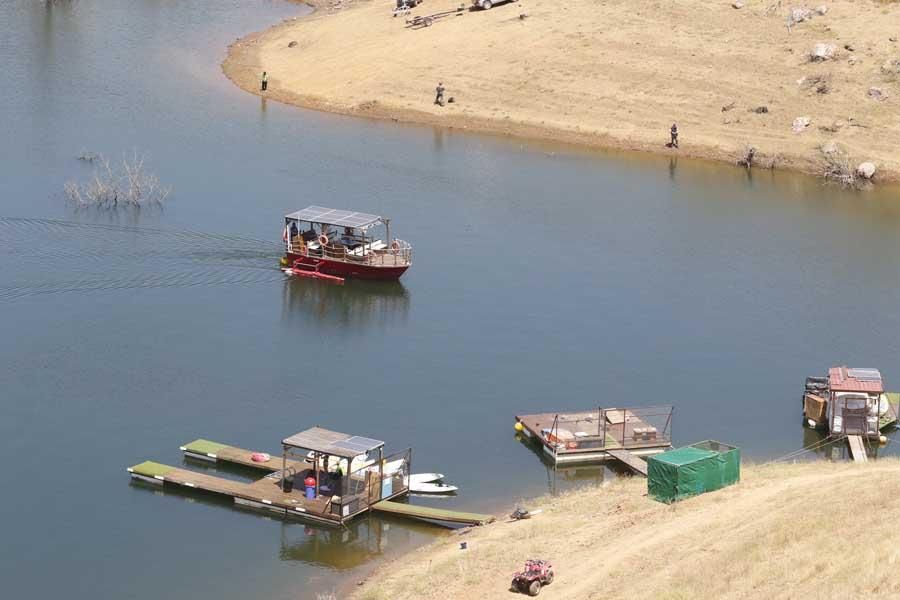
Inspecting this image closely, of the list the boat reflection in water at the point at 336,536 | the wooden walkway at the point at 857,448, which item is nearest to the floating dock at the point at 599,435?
the wooden walkway at the point at 857,448

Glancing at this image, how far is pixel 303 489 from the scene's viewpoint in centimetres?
5766

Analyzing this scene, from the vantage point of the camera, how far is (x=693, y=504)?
172 feet

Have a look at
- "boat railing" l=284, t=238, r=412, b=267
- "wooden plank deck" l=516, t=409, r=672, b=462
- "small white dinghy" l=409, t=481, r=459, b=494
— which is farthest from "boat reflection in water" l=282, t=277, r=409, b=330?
"small white dinghy" l=409, t=481, r=459, b=494

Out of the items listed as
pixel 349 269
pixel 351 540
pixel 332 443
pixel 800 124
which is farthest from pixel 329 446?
pixel 800 124

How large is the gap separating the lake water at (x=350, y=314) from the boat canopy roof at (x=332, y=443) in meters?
2.92

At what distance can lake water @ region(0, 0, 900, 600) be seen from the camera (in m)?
56.2

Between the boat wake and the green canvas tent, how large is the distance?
36.1m

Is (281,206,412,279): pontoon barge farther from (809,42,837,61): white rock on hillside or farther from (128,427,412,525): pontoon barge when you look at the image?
(809,42,837,61): white rock on hillside

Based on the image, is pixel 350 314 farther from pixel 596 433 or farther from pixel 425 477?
pixel 425 477

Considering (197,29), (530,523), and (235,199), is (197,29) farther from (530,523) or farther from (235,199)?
(530,523)

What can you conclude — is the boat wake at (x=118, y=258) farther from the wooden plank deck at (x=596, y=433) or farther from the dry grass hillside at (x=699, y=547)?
the dry grass hillside at (x=699, y=547)

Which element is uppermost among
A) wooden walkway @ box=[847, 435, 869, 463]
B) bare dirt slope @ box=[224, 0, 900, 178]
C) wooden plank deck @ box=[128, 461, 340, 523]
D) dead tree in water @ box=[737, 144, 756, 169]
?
bare dirt slope @ box=[224, 0, 900, 178]

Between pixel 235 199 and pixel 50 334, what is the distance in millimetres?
26466

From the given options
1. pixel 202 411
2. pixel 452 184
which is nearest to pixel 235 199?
pixel 452 184
